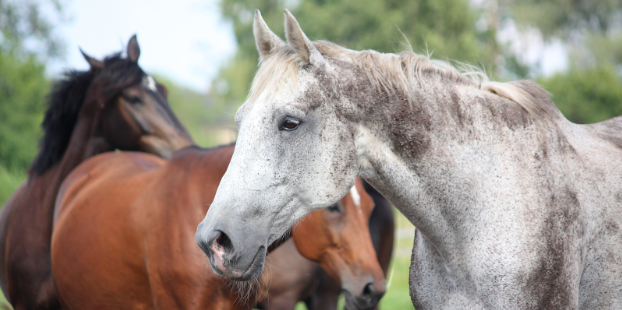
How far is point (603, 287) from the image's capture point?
199cm

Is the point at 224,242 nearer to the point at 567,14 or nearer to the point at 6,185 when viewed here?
the point at 6,185

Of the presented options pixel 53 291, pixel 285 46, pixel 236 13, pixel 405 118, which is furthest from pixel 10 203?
pixel 236 13

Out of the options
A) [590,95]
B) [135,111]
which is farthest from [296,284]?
[590,95]

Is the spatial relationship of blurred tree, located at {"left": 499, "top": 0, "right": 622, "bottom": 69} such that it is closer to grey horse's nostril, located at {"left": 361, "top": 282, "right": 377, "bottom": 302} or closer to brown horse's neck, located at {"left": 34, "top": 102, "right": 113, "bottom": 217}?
grey horse's nostril, located at {"left": 361, "top": 282, "right": 377, "bottom": 302}

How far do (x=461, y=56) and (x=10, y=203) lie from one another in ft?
42.7

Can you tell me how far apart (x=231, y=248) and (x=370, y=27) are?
1927 centimetres

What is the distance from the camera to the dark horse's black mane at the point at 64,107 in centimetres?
385

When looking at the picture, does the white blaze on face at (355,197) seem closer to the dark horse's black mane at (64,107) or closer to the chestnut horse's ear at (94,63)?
the dark horse's black mane at (64,107)

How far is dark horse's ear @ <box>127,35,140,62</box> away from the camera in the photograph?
394 cm

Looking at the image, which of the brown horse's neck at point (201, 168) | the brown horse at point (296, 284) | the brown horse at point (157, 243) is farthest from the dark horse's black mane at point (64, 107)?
the brown horse at point (296, 284)

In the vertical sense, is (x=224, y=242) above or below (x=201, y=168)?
above

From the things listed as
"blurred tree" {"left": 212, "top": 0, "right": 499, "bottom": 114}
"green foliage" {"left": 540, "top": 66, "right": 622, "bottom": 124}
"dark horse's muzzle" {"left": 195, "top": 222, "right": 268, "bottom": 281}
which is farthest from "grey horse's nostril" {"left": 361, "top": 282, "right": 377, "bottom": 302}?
"green foliage" {"left": 540, "top": 66, "right": 622, "bottom": 124}

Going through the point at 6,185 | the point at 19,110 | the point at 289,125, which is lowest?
the point at 6,185

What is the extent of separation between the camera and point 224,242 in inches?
66.1
